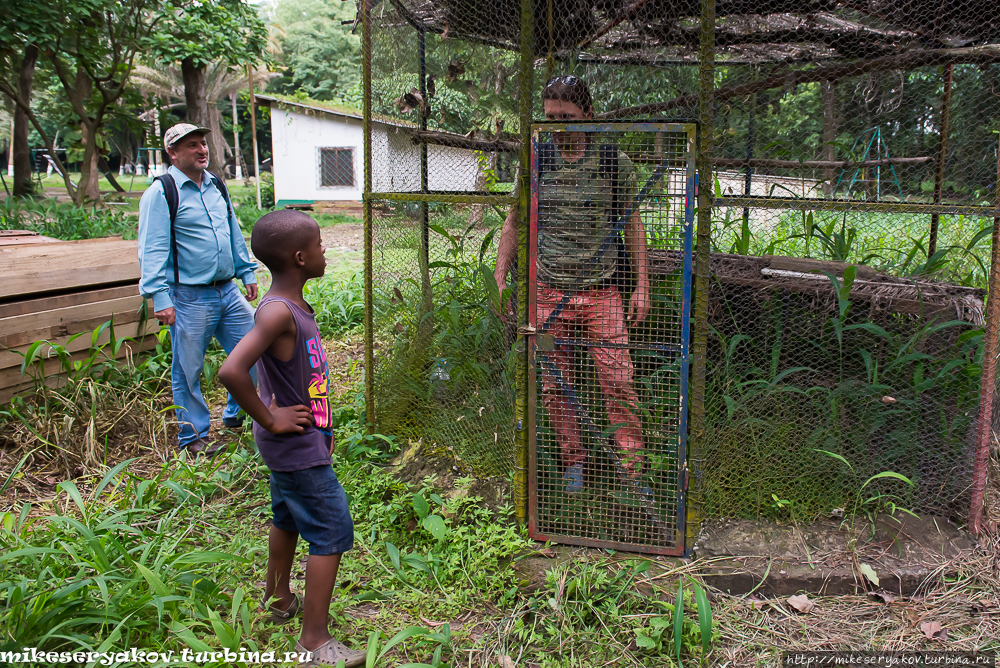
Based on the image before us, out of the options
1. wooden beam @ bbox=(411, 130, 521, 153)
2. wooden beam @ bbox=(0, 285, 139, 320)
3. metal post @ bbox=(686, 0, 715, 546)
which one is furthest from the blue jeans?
metal post @ bbox=(686, 0, 715, 546)

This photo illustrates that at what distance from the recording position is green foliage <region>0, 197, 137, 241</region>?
912cm

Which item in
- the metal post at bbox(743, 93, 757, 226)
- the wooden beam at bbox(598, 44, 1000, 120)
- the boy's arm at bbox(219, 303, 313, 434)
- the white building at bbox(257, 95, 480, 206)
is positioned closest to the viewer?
the boy's arm at bbox(219, 303, 313, 434)

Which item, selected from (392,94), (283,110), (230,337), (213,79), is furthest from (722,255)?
(213,79)

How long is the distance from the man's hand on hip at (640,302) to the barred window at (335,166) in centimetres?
1718

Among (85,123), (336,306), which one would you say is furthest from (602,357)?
(85,123)

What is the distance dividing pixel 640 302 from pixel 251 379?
5.13 ft

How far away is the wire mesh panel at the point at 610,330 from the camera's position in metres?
2.76

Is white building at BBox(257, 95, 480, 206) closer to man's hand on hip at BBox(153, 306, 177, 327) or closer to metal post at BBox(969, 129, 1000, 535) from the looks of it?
man's hand on hip at BBox(153, 306, 177, 327)

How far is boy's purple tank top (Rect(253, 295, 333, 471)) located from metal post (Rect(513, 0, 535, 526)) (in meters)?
0.95

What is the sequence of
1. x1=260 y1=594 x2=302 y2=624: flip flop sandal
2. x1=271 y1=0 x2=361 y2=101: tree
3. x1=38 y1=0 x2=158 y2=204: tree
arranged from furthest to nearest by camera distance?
x1=271 y1=0 x2=361 y2=101: tree < x1=38 y1=0 x2=158 y2=204: tree < x1=260 y1=594 x2=302 y2=624: flip flop sandal

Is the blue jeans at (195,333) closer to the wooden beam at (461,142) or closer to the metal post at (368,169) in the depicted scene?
the metal post at (368,169)

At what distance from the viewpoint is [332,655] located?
2.27 metres

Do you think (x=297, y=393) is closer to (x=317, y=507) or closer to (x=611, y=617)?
(x=317, y=507)

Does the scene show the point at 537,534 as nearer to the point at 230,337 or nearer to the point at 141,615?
the point at 141,615
